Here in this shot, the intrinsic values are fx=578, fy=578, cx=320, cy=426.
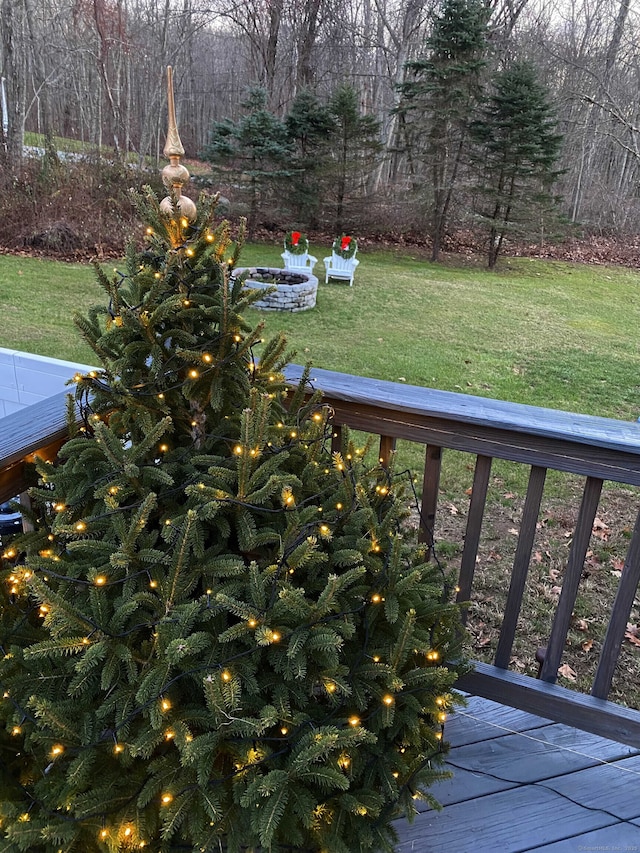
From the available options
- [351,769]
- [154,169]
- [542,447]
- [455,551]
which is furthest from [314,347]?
[154,169]

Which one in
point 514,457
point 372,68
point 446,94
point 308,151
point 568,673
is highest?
point 372,68

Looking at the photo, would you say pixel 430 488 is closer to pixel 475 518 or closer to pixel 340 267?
pixel 475 518

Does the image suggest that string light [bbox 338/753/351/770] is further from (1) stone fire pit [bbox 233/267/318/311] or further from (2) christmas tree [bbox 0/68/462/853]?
(1) stone fire pit [bbox 233/267/318/311]

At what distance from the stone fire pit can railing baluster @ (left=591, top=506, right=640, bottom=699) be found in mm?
6378

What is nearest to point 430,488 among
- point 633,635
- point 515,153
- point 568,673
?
point 568,673

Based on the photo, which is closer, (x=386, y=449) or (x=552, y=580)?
(x=386, y=449)

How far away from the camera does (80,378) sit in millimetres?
1362

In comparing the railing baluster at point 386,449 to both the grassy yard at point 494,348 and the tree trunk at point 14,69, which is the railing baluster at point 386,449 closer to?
the grassy yard at point 494,348

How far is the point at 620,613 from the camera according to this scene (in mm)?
1626

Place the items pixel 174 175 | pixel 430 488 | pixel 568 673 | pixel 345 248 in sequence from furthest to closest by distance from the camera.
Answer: pixel 345 248 < pixel 568 673 < pixel 430 488 < pixel 174 175

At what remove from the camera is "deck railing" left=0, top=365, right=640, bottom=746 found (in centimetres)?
146

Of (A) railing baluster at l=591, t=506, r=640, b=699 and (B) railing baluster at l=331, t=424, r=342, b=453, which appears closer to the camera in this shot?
(A) railing baluster at l=591, t=506, r=640, b=699

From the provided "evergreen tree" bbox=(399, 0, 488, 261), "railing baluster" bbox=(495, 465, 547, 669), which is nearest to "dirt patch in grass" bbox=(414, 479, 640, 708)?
"railing baluster" bbox=(495, 465, 547, 669)

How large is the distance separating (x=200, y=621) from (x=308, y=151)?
45.4 feet
